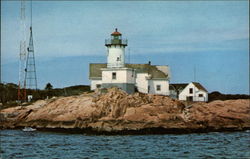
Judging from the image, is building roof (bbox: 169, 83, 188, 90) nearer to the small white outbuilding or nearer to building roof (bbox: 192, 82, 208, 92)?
the small white outbuilding

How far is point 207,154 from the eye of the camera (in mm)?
30812

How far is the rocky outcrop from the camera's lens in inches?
1870

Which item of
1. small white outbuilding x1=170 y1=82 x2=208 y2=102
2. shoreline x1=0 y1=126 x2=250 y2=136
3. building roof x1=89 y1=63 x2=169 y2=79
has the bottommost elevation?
shoreline x1=0 y1=126 x2=250 y2=136

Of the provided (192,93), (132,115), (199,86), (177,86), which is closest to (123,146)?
(132,115)

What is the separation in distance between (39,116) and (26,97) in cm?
1726

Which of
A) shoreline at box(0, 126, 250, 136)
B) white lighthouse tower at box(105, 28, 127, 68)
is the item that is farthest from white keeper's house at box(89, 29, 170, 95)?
shoreline at box(0, 126, 250, 136)

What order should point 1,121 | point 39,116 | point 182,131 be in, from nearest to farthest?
point 182,131
point 39,116
point 1,121

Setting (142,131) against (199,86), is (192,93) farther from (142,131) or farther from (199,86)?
(142,131)

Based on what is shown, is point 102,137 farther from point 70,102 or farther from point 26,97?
point 26,97

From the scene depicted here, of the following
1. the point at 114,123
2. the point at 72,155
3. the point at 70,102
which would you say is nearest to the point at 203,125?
the point at 114,123

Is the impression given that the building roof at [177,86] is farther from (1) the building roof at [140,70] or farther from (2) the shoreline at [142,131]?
(2) the shoreline at [142,131]

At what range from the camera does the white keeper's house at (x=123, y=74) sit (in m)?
62.6

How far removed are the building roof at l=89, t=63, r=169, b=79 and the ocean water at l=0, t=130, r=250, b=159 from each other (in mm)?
22275

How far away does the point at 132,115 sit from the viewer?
48.5 metres
